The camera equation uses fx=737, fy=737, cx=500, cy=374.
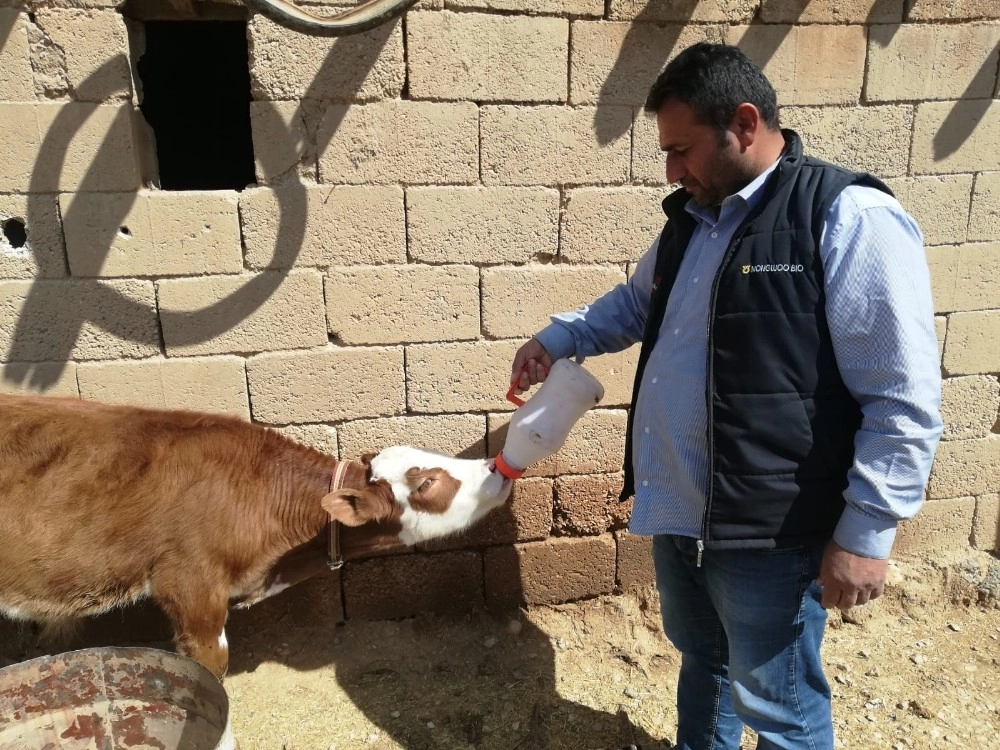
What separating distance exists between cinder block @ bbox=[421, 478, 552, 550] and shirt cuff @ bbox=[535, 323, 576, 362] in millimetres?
1144

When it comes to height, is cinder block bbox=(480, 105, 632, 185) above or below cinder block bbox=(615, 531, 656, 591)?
above

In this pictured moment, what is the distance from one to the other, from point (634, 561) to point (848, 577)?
2159mm


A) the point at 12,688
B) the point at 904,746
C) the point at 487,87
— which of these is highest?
the point at 487,87

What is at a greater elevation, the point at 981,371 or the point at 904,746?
the point at 981,371

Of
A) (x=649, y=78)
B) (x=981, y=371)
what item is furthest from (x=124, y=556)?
(x=981, y=371)

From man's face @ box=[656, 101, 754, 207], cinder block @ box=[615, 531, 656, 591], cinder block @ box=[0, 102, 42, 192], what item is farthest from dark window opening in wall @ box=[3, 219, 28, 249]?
cinder block @ box=[615, 531, 656, 591]

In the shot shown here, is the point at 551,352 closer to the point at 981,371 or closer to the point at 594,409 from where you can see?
the point at 594,409

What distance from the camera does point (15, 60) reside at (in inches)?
115

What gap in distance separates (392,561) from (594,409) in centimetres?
128

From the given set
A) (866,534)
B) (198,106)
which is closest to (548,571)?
(866,534)

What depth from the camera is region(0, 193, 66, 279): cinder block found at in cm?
305

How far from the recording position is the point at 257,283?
3279 mm

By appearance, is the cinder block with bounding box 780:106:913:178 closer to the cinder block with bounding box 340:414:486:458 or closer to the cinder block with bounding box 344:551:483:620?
the cinder block with bounding box 340:414:486:458

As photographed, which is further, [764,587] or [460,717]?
[460,717]
